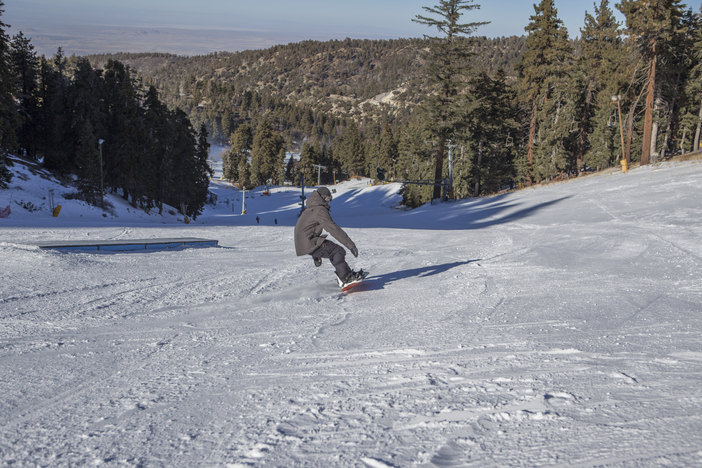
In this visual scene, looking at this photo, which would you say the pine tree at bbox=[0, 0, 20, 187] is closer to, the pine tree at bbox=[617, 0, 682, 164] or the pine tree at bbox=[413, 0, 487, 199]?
the pine tree at bbox=[413, 0, 487, 199]

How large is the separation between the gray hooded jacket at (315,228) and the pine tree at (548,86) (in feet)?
128

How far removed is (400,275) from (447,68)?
30.3 metres

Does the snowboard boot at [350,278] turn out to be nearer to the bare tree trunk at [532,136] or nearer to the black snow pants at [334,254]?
the black snow pants at [334,254]

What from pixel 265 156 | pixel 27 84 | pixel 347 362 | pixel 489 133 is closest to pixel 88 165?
pixel 27 84

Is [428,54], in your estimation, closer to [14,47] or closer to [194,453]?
[194,453]

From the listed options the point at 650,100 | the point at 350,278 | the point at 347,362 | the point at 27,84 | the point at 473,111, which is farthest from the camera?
the point at 27,84

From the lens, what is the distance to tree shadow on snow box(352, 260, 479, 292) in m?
7.08

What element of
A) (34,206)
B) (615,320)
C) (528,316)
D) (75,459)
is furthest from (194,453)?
(34,206)

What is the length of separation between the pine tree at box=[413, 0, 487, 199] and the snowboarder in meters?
30.4

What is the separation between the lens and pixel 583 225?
1447 centimetres

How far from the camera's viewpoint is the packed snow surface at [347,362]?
2.45 meters

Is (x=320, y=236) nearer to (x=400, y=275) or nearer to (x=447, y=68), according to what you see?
(x=400, y=275)

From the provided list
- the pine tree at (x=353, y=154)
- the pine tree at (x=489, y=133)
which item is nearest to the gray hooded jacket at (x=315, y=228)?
the pine tree at (x=489, y=133)

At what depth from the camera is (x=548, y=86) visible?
131ft
